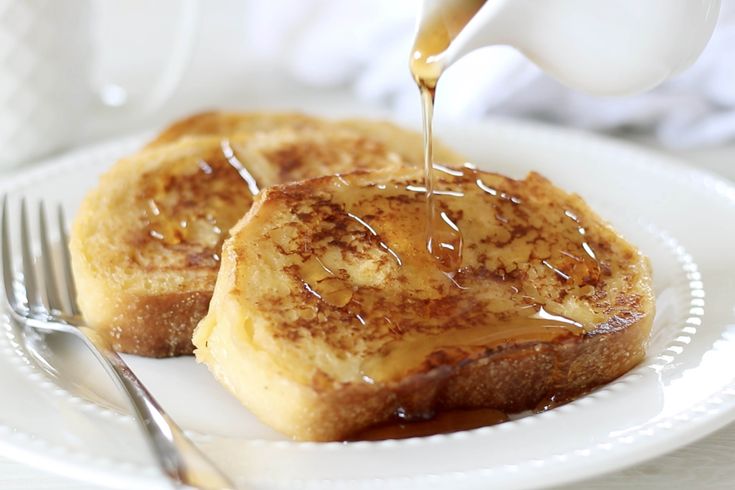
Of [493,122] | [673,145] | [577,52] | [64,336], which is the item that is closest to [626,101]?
[673,145]

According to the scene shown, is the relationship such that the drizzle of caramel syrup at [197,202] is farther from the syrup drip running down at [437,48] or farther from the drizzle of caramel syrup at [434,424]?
the drizzle of caramel syrup at [434,424]

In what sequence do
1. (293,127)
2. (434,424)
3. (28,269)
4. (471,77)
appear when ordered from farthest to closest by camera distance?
(471,77) → (293,127) → (28,269) → (434,424)

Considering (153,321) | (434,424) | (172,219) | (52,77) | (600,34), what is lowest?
(434,424)

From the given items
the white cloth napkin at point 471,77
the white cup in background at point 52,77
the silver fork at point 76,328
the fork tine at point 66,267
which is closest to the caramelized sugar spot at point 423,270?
the silver fork at point 76,328

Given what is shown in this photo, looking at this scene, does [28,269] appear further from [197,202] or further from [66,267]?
[197,202]

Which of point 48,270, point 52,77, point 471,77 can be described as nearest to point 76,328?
point 48,270

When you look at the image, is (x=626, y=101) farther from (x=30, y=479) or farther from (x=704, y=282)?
(x=30, y=479)

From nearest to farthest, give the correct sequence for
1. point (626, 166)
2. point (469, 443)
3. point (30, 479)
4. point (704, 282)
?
point (469, 443), point (30, 479), point (704, 282), point (626, 166)
